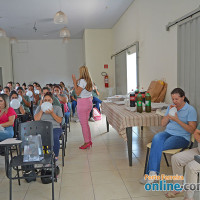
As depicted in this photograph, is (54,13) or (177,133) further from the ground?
(54,13)

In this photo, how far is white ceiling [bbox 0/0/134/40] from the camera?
5.55 meters

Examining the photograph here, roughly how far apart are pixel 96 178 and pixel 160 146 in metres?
0.84

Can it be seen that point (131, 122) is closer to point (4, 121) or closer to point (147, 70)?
point (4, 121)

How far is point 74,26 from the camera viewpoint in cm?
805

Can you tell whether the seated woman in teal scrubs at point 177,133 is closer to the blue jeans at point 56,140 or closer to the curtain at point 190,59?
the curtain at point 190,59

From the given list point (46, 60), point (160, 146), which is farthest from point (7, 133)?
point (46, 60)

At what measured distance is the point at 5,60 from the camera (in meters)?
9.88

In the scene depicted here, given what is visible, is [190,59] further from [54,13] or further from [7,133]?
[54,13]

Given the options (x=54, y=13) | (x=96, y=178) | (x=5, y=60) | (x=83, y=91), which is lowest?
(x=96, y=178)

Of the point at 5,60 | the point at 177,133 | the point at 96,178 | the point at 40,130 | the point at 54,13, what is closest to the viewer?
the point at 40,130

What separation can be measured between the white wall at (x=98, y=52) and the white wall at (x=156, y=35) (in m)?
2.50

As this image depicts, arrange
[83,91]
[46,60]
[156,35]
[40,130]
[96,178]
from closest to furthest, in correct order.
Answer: [40,130], [96,178], [83,91], [156,35], [46,60]

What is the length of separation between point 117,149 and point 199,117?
142 centimetres

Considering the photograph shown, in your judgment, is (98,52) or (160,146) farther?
(98,52)
